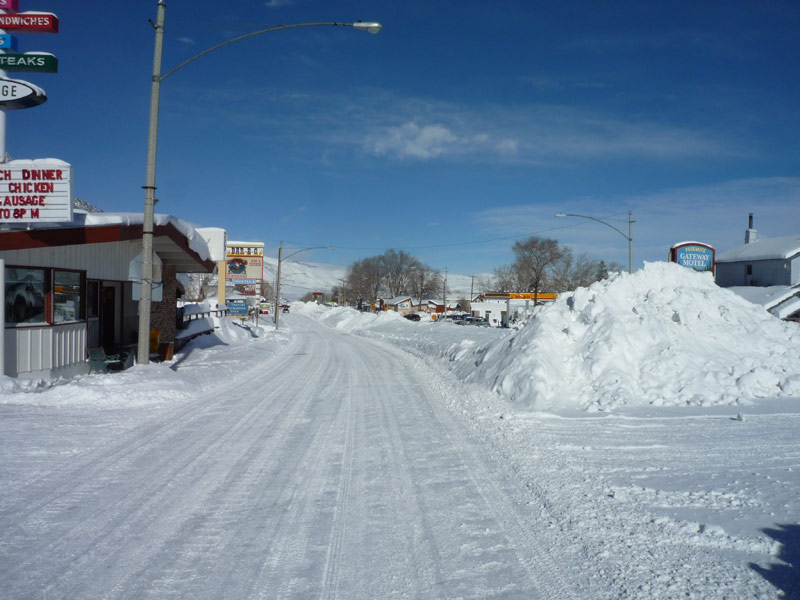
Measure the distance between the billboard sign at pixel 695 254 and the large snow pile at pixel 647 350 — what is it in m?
8.97

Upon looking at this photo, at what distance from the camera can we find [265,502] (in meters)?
5.77

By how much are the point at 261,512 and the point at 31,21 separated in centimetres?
1160

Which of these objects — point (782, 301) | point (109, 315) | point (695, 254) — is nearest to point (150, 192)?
point (109, 315)

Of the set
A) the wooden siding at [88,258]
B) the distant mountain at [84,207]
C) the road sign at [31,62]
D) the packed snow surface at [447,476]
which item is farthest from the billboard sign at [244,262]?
the road sign at [31,62]

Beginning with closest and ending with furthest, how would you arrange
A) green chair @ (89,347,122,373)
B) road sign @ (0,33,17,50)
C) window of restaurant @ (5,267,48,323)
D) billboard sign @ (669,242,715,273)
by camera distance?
road sign @ (0,33,17,50)
window of restaurant @ (5,267,48,323)
green chair @ (89,347,122,373)
billboard sign @ (669,242,715,273)

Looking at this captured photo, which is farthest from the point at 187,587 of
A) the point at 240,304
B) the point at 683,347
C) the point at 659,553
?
the point at 240,304

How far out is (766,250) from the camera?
35906 millimetres

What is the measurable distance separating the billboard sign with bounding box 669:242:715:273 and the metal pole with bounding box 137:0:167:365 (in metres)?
21.0

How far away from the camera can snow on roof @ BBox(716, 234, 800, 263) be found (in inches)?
1328

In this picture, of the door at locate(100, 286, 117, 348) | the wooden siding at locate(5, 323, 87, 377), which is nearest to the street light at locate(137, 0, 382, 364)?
the wooden siding at locate(5, 323, 87, 377)

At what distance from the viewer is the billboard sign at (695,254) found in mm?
24281

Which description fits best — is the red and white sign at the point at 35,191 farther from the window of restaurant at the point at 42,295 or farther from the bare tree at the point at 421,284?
the bare tree at the point at 421,284

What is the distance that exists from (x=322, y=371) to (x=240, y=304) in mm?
23122

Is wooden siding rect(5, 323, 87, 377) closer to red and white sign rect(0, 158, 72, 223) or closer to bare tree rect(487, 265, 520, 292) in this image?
red and white sign rect(0, 158, 72, 223)
